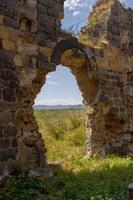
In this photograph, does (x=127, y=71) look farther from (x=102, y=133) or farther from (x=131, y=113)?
(x=102, y=133)

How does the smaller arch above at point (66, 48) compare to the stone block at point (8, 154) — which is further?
the smaller arch above at point (66, 48)

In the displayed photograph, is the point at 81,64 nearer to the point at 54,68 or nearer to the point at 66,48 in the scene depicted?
the point at 66,48

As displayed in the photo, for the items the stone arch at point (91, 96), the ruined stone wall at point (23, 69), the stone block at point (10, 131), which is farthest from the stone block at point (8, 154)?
the stone arch at point (91, 96)

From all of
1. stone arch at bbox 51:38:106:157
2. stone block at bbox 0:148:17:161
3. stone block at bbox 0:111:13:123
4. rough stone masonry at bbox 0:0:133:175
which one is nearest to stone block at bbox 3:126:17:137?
rough stone masonry at bbox 0:0:133:175

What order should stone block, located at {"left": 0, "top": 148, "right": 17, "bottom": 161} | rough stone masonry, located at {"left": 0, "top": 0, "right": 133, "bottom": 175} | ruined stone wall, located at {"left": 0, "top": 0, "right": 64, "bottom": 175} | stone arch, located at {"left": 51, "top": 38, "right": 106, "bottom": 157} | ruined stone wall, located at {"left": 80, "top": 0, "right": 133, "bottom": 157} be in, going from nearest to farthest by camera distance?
stone block, located at {"left": 0, "top": 148, "right": 17, "bottom": 161} < ruined stone wall, located at {"left": 0, "top": 0, "right": 64, "bottom": 175} < rough stone masonry, located at {"left": 0, "top": 0, "right": 133, "bottom": 175} < stone arch, located at {"left": 51, "top": 38, "right": 106, "bottom": 157} < ruined stone wall, located at {"left": 80, "top": 0, "right": 133, "bottom": 157}

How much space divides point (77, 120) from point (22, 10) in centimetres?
791

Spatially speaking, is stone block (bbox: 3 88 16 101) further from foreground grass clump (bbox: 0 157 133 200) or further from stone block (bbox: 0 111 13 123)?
foreground grass clump (bbox: 0 157 133 200)

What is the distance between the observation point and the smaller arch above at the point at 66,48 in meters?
10.5

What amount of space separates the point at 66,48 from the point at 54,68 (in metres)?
0.81

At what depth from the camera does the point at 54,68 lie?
10.4 meters

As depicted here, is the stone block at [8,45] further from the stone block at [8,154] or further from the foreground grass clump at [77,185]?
the foreground grass clump at [77,185]

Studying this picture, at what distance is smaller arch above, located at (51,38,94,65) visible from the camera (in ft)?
34.6

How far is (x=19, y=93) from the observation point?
29.6 feet

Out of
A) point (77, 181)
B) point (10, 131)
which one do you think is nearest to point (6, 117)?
point (10, 131)
